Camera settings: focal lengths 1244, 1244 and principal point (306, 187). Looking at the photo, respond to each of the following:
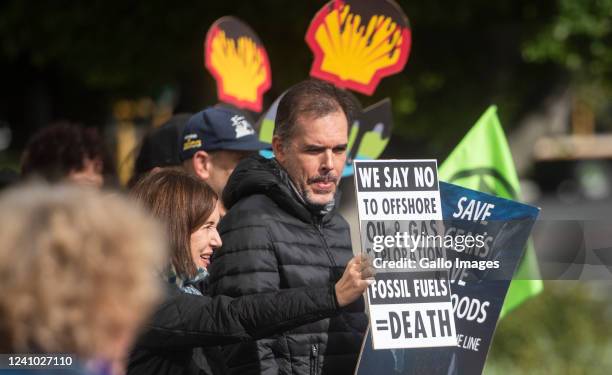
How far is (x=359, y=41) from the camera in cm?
498

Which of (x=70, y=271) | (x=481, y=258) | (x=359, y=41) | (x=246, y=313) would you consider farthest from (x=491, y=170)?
(x=70, y=271)

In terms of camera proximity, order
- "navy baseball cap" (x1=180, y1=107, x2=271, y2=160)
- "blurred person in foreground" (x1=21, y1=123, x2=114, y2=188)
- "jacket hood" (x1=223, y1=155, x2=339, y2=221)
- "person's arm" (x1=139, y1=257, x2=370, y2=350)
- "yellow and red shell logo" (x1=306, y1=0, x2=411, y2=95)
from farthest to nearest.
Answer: "blurred person in foreground" (x1=21, y1=123, x2=114, y2=188)
"yellow and red shell logo" (x1=306, y1=0, x2=411, y2=95)
"navy baseball cap" (x1=180, y1=107, x2=271, y2=160)
"jacket hood" (x1=223, y1=155, x2=339, y2=221)
"person's arm" (x1=139, y1=257, x2=370, y2=350)

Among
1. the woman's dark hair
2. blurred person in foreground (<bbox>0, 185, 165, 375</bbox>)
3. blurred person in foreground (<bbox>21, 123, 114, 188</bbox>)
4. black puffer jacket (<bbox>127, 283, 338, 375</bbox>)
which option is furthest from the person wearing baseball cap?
blurred person in foreground (<bbox>0, 185, 165, 375</bbox>)

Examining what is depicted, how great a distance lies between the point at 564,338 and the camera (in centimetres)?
918

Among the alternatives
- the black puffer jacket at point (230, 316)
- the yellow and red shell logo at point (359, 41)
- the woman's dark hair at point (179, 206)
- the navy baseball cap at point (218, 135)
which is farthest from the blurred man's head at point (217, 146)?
the black puffer jacket at point (230, 316)

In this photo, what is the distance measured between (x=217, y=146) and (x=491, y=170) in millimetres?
1074

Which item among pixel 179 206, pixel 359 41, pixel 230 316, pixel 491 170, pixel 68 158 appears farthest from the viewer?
pixel 68 158

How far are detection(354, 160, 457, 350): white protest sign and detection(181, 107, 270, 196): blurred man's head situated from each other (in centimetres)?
124

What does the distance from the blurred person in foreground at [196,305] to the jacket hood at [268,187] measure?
175 millimetres

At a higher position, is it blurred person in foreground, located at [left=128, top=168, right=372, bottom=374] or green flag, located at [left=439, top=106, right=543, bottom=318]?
green flag, located at [left=439, top=106, right=543, bottom=318]

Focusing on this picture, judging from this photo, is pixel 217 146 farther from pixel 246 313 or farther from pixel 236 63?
pixel 246 313

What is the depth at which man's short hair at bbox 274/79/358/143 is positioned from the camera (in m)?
3.54

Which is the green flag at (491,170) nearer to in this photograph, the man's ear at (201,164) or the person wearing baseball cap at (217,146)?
the person wearing baseball cap at (217,146)

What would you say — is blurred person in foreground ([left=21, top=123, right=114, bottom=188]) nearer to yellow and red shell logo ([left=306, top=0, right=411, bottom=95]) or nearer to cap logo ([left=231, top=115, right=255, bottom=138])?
cap logo ([left=231, top=115, right=255, bottom=138])
